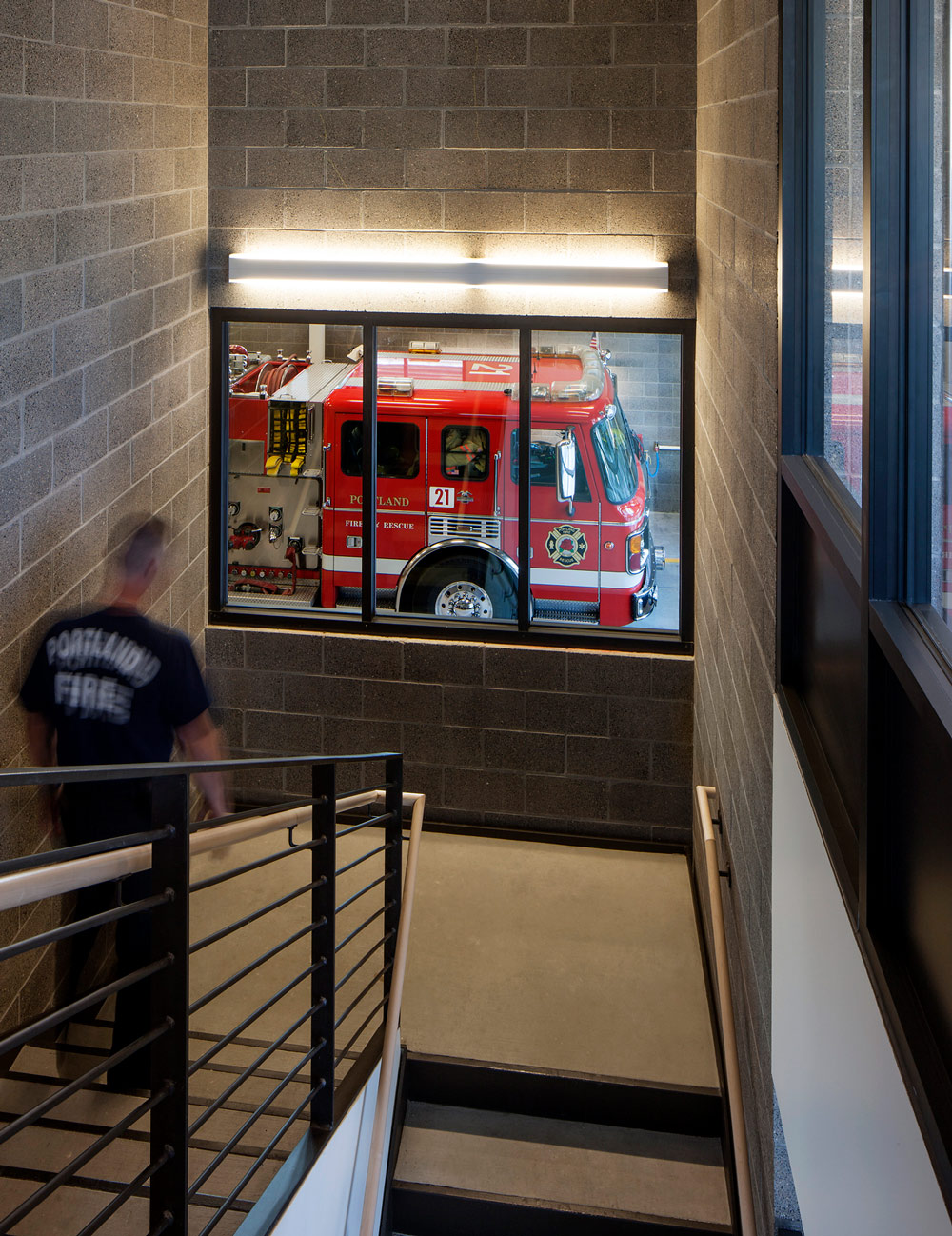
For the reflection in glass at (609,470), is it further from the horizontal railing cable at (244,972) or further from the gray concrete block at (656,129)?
the horizontal railing cable at (244,972)

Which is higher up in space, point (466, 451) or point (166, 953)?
point (466, 451)

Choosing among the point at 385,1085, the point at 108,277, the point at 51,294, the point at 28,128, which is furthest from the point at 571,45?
the point at 385,1085

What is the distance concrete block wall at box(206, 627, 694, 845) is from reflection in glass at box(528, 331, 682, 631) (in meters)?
0.33

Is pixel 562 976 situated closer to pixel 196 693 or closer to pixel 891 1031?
pixel 196 693

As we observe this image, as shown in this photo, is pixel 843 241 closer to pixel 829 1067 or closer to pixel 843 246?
pixel 843 246

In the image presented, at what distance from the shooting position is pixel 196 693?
11.1 ft

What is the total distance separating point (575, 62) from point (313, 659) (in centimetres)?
297

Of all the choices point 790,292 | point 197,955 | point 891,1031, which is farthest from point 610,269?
point 891,1031

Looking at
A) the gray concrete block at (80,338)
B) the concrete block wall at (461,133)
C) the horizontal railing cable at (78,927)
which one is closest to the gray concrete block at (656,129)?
the concrete block wall at (461,133)

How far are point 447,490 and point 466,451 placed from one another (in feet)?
0.68

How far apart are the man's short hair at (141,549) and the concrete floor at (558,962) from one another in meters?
1.93

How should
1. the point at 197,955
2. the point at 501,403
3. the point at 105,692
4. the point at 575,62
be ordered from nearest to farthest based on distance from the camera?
1. the point at 105,692
2. the point at 197,955
3. the point at 575,62
4. the point at 501,403

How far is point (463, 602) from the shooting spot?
5.51m

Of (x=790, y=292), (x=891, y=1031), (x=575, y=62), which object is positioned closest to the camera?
(x=891, y=1031)
